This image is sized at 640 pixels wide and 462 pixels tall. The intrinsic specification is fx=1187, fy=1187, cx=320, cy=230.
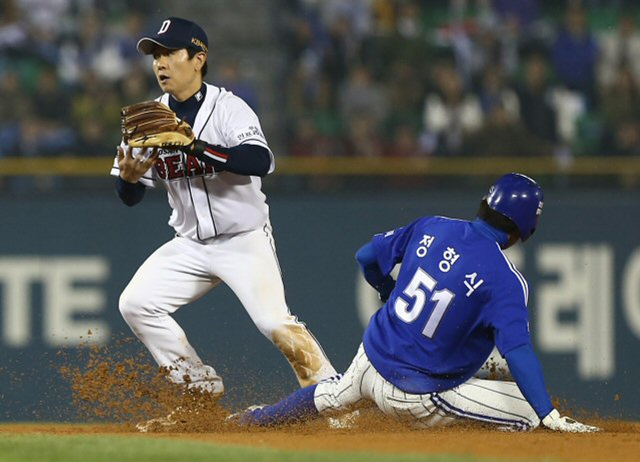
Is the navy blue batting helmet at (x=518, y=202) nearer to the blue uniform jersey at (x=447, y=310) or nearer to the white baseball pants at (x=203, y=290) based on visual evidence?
the blue uniform jersey at (x=447, y=310)

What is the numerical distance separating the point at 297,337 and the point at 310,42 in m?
6.01

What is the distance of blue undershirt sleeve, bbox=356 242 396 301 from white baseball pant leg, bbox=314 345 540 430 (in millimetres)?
544

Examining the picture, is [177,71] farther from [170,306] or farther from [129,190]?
[170,306]

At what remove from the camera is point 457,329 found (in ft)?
19.1

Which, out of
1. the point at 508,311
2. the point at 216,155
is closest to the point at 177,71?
the point at 216,155

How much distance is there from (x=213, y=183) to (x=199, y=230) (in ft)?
0.93

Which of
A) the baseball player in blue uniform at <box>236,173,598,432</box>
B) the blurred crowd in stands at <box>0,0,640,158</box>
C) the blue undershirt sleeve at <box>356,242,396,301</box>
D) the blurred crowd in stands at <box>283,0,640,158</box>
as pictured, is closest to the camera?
the baseball player in blue uniform at <box>236,173,598,432</box>

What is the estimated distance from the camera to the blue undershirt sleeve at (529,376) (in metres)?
5.58

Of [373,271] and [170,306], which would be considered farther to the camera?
[170,306]

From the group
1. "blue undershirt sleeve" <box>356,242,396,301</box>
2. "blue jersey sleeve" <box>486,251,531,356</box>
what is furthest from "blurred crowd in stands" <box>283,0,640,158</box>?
"blue jersey sleeve" <box>486,251,531,356</box>

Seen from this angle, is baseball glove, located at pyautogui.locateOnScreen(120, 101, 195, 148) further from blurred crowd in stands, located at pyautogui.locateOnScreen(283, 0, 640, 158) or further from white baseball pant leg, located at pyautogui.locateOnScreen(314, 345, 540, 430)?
blurred crowd in stands, located at pyautogui.locateOnScreen(283, 0, 640, 158)

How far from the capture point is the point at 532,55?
1220cm

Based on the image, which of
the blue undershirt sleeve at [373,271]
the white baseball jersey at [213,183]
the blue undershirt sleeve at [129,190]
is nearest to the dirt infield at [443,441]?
the blue undershirt sleeve at [373,271]

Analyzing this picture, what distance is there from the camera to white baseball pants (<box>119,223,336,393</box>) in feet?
21.6
